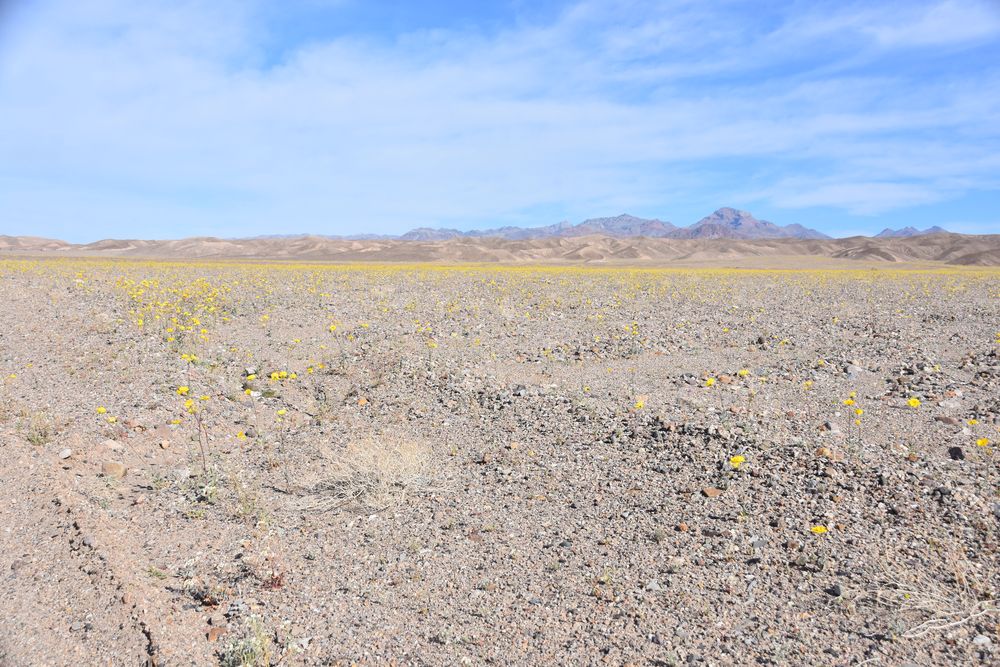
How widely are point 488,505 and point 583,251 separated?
92.4 meters

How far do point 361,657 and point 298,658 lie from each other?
0.39 metres

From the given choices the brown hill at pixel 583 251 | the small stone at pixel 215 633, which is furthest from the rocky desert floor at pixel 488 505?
the brown hill at pixel 583 251

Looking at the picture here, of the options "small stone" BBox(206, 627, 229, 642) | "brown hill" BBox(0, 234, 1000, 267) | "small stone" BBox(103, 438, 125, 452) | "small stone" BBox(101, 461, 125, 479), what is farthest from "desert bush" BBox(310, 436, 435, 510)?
"brown hill" BBox(0, 234, 1000, 267)

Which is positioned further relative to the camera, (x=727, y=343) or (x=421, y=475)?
(x=727, y=343)

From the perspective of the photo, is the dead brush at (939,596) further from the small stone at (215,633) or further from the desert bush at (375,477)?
the small stone at (215,633)

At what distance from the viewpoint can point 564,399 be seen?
26.8ft

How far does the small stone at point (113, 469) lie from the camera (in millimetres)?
6070

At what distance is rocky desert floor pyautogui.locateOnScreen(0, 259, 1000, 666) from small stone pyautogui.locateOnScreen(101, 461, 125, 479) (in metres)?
0.09

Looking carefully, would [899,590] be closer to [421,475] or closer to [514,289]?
[421,475]

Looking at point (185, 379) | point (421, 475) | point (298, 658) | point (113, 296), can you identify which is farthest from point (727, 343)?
point (113, 296)

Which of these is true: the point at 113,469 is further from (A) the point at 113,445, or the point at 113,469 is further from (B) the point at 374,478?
(B) the point at 374,478

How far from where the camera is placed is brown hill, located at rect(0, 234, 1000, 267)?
274 feet

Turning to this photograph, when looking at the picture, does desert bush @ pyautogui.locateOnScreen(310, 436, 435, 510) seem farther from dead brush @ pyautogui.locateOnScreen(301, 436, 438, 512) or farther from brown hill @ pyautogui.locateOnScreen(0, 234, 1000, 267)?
brown hill @ pyautogui.locateOnScreen(0, 234, 1000, 267)

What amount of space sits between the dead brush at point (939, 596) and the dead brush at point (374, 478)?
152 inches
